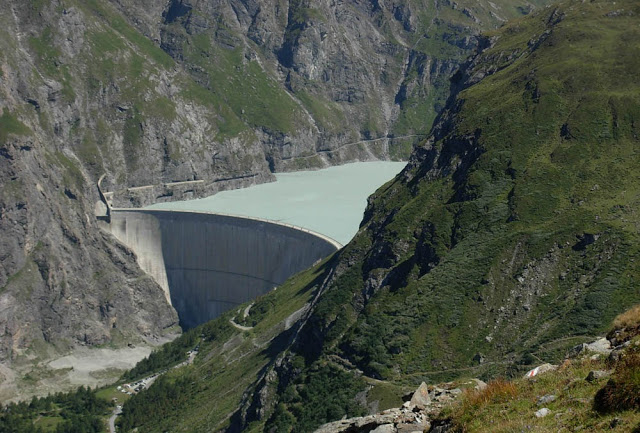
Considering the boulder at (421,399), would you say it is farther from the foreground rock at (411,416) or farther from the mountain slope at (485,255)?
the mountain slope at (485,255)

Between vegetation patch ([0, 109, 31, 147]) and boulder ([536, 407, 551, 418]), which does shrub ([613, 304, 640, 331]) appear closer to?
boulder ([536, 407, 551, 418])

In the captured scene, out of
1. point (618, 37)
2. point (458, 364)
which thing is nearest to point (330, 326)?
point (458, 364)

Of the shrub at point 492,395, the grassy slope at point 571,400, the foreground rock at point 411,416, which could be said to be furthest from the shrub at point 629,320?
the foreground rock at point 411,416

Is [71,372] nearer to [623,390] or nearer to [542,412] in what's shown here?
[542,412]

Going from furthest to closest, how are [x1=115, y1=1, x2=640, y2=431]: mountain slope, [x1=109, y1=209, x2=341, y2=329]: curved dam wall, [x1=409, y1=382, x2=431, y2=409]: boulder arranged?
[x1=109, y1=209, x2=341, y2=329]: curved dam wall
[x1=115, y1=1, x2=640, y2=431]: mountain slope
[x1=409, y1=382, x2=431, y2=409]: boulder

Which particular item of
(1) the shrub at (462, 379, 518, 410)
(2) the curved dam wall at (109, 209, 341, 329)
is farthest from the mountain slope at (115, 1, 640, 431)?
(1) the shrub at (462, 379, 518, 410)

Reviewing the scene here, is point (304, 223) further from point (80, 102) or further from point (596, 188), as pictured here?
point (596, 188)
